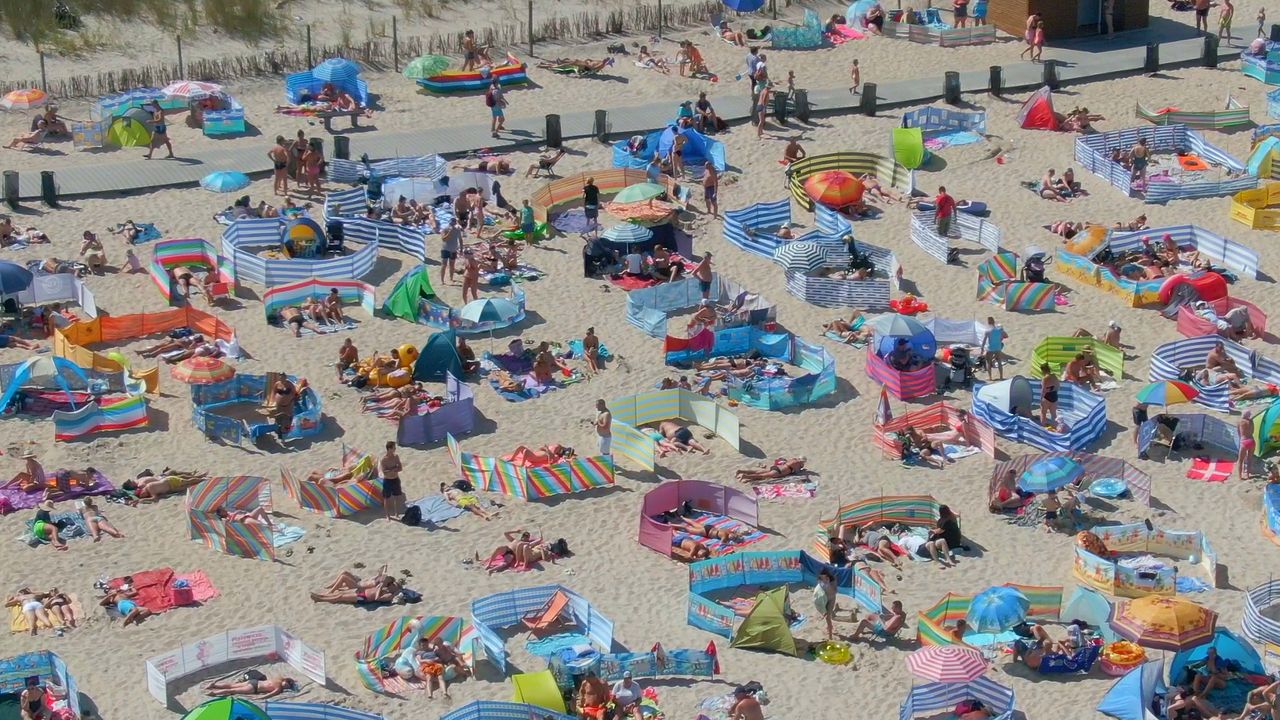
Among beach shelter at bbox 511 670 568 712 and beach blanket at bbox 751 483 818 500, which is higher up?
beach blanket at bbox 751 483 818 500

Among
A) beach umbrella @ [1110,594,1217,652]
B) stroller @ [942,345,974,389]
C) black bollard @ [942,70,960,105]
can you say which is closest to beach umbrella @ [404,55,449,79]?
black bollard @ [942,70,960,105]

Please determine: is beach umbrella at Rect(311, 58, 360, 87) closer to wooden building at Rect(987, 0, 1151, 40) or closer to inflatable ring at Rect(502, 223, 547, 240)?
inflatable ring at Rect(502, 223, 547, 240)

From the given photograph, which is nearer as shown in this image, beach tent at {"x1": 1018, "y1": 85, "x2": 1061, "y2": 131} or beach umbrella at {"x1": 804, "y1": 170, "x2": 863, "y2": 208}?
beach umbrella at {"x1": 804, "y1": 170, "x2": 863, "y2": 208}

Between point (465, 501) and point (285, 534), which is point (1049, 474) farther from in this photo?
point (285, 534)

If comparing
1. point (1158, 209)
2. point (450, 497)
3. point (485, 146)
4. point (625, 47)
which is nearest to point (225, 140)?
point (485, 146)

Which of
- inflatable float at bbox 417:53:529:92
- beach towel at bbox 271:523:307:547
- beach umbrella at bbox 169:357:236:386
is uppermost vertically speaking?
inflatable float at bbox 417:53:529:92

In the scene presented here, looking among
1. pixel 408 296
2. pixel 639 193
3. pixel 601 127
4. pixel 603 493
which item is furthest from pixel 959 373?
pixel 601 127
